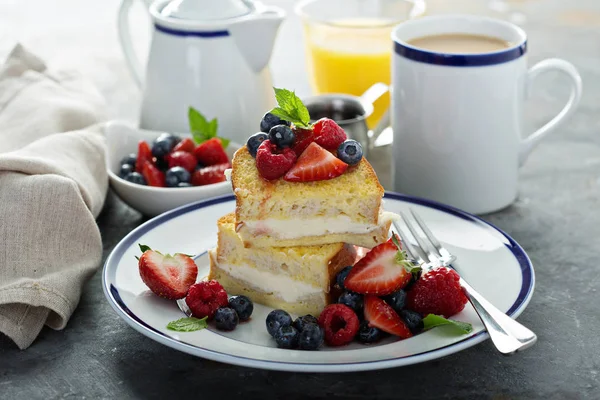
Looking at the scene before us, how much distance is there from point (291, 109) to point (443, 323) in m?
0.47

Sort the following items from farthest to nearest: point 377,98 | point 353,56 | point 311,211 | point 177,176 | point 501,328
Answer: point 353,56
point 377,98
point 177,176
point 311,211
point 501,328

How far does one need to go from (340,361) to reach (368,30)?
4.02ft

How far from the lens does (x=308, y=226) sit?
5.00 feet

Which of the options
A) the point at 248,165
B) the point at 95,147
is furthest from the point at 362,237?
the point at 95,147

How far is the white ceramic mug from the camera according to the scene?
5.94 feet

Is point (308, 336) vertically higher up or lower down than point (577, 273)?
higher up

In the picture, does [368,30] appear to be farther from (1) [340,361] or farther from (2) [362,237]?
(1) [340,361]

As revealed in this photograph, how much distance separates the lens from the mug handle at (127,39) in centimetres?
222

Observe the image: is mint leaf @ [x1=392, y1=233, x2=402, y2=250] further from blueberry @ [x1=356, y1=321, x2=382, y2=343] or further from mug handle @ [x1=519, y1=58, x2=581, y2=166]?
mug handle @ [x1=519, y1=58, x2=581, y2=166]

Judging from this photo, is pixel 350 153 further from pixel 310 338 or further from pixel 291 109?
pixel 310 338

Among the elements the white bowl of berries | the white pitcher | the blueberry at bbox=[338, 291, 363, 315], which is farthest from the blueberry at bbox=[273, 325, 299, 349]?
the white pitcher

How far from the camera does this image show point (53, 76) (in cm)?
230

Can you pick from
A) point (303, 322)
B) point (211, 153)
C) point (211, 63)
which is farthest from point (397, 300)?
point (211, 63)

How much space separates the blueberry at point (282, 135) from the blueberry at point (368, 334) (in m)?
0.35
